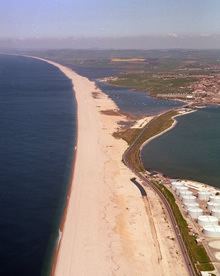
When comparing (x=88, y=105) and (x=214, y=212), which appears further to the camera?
(x=88, y=105)

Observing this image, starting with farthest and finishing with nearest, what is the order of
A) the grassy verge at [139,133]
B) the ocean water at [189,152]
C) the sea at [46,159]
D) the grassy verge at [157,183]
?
the grassy verge at [139,133]
the ocean water at [189,152]
the sea at [46,159]
the grassy verge at [157,183]

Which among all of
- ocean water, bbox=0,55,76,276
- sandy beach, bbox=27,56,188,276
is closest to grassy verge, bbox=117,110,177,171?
sandy beach, bbox=27,56,188,276

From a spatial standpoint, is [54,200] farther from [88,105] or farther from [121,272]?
[88,105]

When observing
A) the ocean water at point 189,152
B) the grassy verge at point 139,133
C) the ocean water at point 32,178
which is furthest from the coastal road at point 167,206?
the ocean water at point 32,178

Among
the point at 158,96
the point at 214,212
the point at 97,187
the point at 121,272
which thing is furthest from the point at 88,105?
the point at 121,272

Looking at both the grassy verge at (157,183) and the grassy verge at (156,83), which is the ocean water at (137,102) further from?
the grassy verge at (157,183)

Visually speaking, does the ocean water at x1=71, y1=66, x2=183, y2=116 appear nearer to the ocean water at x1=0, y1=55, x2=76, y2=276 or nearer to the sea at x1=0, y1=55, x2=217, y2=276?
the sea at x1=0, y1=55, x2=217, y2=276
